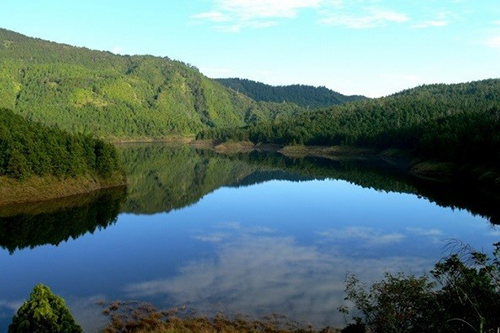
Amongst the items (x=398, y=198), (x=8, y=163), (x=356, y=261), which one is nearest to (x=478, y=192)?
(x=398, y=198)

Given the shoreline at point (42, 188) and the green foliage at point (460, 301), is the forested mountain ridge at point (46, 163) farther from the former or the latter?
the green foliage at point (460, 301)

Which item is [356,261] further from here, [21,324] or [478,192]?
[478,192]

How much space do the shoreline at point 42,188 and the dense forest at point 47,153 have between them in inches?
45.9

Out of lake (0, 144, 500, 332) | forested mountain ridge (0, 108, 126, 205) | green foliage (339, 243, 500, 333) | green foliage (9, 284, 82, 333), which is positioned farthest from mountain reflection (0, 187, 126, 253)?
green foliage (339, 243, 500, 333)

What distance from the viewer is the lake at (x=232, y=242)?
130 ft

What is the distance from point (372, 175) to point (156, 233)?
302ft

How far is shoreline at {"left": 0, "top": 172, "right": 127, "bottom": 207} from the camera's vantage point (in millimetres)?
77562

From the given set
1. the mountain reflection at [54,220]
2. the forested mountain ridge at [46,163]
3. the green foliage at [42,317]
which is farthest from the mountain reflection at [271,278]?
the forested mountain ridge at [46,163]

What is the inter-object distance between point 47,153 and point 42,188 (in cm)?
725

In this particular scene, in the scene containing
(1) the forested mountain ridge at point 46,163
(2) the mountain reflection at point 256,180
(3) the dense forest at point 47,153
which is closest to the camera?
(1) the forested mountain ridge at point 46,163

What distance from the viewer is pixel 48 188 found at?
8375 cm

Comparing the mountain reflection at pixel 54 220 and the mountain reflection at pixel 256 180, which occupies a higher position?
the mountain reflection at pixel 256 180

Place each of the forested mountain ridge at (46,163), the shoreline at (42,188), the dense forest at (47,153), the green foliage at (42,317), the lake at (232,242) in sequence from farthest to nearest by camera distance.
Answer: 1. the dense forest at (47,153)
2. the forested mountain ridge at (46,163)
3. the shoreline at (42,188)
4. the lake at (232,242)
5. the green foliage at (42,317)

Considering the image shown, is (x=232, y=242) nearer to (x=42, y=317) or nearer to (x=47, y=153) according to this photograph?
(x=42, y=317)
